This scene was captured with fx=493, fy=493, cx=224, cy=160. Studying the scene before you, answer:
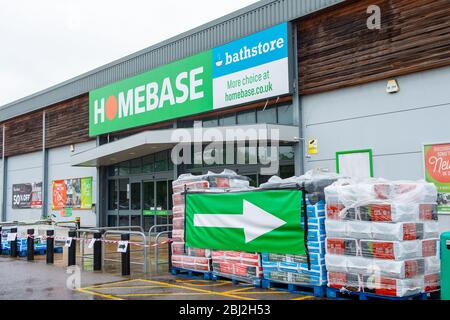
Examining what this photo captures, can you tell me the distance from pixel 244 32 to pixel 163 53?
522cm

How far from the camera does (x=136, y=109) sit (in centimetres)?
2331

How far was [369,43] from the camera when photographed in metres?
14.7

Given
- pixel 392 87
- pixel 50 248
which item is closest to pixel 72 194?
pixel 50 248

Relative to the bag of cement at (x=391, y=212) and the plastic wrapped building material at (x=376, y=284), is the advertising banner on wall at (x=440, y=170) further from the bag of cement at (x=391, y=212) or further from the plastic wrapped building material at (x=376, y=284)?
the plastic wrapped building material at (x=376, y=284)

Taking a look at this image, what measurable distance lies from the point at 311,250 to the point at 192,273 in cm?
351

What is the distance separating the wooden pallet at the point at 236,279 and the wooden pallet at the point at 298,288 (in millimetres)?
121

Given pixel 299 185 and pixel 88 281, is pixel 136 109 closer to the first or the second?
pixel 88 281

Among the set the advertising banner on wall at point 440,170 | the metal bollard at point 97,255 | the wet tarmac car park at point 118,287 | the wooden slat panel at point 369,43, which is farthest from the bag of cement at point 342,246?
the wooden slat panel at point 369,43

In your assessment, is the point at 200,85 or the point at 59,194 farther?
the point at 59,194

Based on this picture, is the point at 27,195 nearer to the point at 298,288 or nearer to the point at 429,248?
the point at 298,288

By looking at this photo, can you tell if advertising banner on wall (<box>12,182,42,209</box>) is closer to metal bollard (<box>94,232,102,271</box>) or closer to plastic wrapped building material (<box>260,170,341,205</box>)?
metal bollard (<box>94,232,102,271</box>)

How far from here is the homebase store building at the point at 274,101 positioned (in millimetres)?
13703

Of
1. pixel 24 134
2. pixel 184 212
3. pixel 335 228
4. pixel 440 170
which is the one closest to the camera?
pixel 335 228

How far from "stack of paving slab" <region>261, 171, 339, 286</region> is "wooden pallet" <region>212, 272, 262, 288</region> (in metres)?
0.36
